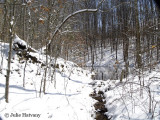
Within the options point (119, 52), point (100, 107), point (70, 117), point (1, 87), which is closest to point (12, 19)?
point (1, 87)

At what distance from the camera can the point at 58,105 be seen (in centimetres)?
371

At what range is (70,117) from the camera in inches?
122

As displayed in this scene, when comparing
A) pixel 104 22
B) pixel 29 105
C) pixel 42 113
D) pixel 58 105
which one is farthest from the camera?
pixel 104 22

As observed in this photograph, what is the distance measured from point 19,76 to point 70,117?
381cm

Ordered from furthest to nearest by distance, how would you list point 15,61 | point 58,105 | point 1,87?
1. point 15,61
2. point 1,87
3. point 58,105

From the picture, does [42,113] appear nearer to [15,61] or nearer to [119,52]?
[15,61]

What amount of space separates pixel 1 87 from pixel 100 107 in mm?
3998

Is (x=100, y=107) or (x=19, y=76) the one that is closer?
(x=100, y=107)

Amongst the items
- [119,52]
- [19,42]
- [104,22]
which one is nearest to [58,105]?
[19,42]

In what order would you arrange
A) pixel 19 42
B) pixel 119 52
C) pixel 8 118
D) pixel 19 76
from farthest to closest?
pixel 119 52
pixel 19 42
pixel 19 76
pixel 8 118

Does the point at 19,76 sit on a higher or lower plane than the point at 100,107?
higher

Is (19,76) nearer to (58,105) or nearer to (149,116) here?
(58,105)

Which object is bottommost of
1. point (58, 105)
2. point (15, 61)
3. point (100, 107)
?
point (100, 107)

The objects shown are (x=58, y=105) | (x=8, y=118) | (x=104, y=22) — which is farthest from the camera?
(x=104, y=22)
